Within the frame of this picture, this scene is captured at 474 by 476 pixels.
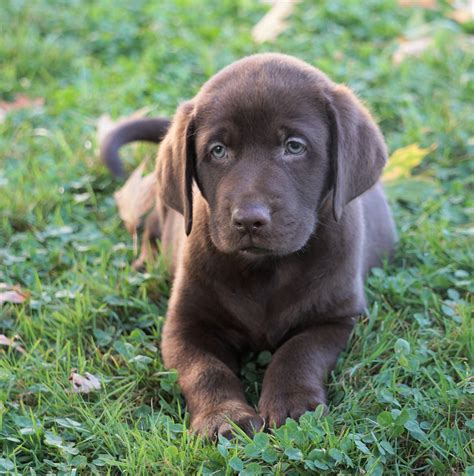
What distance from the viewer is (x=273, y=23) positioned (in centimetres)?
758

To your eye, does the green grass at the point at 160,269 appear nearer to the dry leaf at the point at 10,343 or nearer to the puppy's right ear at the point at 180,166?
the dry leaf at the point at 10,343

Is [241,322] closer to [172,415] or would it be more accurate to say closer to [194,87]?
[172,415]

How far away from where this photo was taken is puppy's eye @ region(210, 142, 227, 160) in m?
3.69

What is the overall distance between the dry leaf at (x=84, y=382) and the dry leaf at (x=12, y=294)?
0.72m

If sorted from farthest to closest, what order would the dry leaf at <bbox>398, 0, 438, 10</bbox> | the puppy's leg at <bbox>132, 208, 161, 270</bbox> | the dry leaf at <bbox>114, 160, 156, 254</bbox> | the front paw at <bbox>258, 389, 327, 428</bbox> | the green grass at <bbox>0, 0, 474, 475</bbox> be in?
the dry leaf at <bbox>398, 0, 438, 10</bbox> < the dry leaf at <bbox>114, 160, 156, 254</bbox> < the puppy's leg at <bbox>132, 208, 161, 270</bbox> < the front paw at <bbox>258, 389, 327, 428</bbox> < the green grass at <bbox>0, 0, 474, 475</bbox>

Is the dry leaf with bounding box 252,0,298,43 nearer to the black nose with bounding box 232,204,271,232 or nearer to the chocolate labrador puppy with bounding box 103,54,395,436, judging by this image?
the chocolate labrador puppy with bounding box 103,54,395,436

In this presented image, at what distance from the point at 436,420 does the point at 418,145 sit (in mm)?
2814

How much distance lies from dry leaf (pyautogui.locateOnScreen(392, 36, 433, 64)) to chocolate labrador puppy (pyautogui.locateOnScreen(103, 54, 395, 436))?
129 inches

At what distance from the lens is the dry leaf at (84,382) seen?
364 cm

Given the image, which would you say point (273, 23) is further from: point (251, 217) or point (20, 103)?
point (251, 217)

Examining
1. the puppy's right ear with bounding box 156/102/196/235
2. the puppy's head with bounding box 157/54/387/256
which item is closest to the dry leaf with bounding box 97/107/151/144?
the puppy's right ear with bounding box 156/102/196/235

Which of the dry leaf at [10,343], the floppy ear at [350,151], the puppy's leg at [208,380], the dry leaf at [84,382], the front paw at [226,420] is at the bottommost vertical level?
the dry leaf at [10,343]

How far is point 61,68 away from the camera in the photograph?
24.0 feet

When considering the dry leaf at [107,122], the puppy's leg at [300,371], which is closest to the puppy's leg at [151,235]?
the dry leaf at [107,122]
